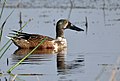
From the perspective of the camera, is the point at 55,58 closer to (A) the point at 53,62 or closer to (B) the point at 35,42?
(A) the point at 53,62

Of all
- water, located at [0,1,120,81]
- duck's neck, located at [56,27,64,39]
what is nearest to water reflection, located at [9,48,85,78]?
water, located at [0,1,120,81]

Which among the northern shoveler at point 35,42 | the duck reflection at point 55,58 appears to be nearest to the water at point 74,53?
the duck reflection at point 55,58

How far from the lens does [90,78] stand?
7.61 meters

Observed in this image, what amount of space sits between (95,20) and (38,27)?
155 centimetres

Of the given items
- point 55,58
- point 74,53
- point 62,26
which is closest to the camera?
point 55,58

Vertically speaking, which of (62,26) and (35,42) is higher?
(62,26)

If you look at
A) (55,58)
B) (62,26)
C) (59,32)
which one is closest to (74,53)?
(55,58)

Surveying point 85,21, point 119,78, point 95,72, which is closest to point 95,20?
point 85,21

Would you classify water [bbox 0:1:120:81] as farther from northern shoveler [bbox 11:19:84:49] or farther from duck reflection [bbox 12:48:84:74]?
northern shoveler [bbox 11:19:84:49]

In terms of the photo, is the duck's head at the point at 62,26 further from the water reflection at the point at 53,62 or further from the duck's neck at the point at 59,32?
the water reflection at the point at 53,62

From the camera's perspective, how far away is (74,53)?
10438mm

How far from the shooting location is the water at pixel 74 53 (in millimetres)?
7797

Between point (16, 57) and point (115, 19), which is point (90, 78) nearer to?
point (16, 57)

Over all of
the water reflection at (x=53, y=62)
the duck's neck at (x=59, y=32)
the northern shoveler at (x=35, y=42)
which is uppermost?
the duck's neck at (x=59, y=32)
